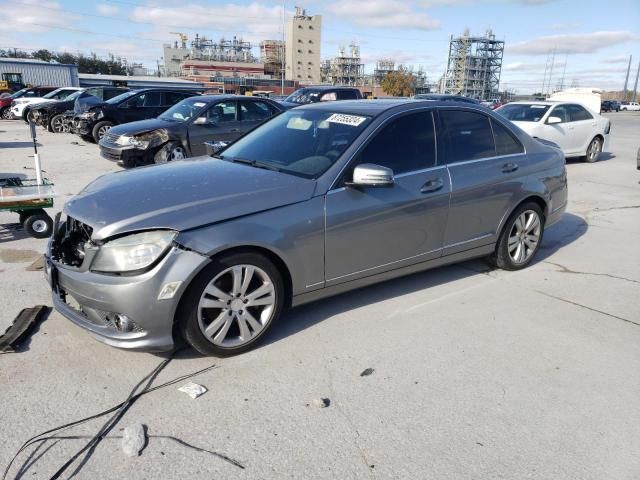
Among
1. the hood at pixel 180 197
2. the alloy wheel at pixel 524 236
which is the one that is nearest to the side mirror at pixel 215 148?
the hood at pixel 180 197

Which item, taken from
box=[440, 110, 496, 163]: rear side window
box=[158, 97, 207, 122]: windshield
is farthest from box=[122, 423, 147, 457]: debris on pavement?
box=[158, 97, 207, 122]: windshield

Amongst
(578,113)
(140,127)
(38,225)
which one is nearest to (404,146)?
(38,225)

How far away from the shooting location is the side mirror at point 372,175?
3494 mm

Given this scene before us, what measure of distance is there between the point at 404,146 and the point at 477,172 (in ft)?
2.82

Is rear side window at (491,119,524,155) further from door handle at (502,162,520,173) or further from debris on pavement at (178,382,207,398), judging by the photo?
debris on pavement at (178,382,207,398)

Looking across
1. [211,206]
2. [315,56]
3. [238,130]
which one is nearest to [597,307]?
[211,206]

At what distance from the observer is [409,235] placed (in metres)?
4.05

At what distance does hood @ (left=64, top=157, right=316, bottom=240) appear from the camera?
3.04 meters

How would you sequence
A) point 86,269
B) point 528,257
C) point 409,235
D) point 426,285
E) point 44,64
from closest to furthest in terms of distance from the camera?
point 86,269 → point 409,235 → point 426,285 → point 528,257 → point 44,64

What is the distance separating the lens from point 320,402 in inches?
113

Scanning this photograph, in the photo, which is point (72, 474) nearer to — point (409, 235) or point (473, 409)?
point (473, 409)

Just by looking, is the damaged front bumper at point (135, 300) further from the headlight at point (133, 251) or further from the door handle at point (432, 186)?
the door handle at point (432, 186)

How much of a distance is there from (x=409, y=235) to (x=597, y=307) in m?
1.82

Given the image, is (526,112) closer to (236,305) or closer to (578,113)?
(578,113)
